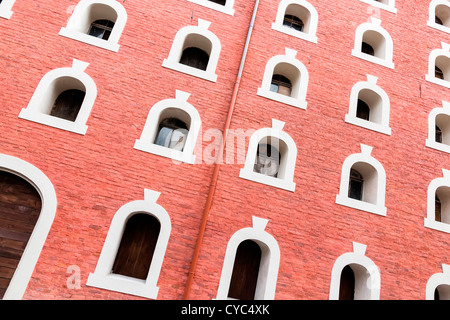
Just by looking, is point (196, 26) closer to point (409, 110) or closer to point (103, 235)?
point (103, 235)

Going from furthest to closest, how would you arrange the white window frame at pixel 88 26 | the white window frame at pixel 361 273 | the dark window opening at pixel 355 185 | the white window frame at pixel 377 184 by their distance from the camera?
the dark window opening at pixel 355 185 → the white window frame at pixel 88 26 → the white window frame at pixel 377 184 → the white window frame at pixel 361 273

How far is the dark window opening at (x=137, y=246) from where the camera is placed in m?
7.53

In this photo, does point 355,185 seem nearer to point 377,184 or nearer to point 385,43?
point 377,184

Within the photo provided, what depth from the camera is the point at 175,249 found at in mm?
7414

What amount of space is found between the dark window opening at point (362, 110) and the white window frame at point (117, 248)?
7.03 meters

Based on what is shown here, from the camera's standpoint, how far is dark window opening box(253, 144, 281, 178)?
29.8 feet

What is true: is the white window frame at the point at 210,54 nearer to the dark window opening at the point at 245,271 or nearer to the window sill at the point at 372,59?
the window sill at the point at 372,59

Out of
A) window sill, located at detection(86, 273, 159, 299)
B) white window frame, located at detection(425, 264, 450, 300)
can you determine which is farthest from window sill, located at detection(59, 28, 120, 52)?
white window frame, located at detection(425, 264, 450, 300)

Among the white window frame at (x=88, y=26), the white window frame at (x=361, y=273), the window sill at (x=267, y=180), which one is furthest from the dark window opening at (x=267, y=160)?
the white window frame at (x=88, y=26)

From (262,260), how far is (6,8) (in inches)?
364

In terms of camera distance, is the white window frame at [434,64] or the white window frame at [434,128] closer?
the white window frame at [434,128]

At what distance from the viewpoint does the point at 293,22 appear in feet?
37.0

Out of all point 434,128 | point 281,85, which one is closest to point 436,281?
point 434,128
